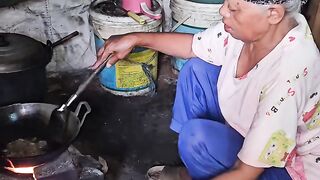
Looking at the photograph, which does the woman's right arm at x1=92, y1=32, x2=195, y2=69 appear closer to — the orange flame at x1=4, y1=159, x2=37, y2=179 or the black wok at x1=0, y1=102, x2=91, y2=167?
the black wok at x1=0, y1=102, x2=91, y2=167

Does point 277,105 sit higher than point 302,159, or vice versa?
point 277,105

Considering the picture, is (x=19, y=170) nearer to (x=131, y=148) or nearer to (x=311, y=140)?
(x=131, y=148)

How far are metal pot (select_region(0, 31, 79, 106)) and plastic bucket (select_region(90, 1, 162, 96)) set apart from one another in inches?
16.9

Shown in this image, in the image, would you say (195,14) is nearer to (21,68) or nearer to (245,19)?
(21,68)

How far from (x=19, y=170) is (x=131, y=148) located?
0.74m

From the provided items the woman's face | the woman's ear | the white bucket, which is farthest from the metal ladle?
the white bucket

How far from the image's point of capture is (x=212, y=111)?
1.83 meters

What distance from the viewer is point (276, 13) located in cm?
133

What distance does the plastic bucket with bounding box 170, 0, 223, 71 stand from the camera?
8.30 feet

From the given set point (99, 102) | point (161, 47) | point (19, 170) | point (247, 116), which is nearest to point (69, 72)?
point (99, 102)

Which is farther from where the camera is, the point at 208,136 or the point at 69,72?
the point at 69,72

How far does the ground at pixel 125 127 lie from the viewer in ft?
7.05

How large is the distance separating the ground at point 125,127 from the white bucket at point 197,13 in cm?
38

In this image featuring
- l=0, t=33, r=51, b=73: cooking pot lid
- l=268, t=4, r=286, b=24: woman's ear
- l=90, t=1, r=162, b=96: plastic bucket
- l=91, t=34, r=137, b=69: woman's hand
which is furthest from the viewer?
l=90, t=1, r=162, b=96: plastic bucket
